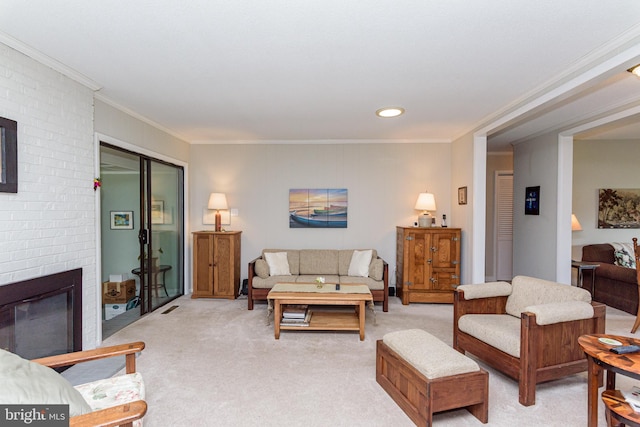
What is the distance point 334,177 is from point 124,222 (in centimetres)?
308

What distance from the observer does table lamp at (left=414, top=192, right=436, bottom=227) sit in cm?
495

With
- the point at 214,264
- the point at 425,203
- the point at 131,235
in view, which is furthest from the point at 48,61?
the point at 425,203

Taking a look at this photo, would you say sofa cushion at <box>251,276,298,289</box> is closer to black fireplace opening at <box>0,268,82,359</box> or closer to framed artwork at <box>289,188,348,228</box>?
framed artwork at <box>289,188,348,228</box>

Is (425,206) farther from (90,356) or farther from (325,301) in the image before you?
(90,356)

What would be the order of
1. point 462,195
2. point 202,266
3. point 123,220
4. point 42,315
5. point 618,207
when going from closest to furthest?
point 42,315, point 123,220, point 462,195, point 202,266, point 618,207

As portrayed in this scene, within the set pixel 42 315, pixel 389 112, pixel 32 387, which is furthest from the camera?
pixel 389 112

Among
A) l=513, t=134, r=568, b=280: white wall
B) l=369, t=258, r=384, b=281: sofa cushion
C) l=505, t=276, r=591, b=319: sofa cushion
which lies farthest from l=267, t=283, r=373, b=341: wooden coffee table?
l=513, t=134, r=568, b=280: white wall

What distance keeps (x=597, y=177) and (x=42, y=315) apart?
7.50 m

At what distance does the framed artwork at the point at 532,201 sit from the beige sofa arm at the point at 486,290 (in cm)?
253

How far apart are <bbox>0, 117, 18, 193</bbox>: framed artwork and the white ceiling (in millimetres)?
584

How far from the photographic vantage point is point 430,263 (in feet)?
15.5

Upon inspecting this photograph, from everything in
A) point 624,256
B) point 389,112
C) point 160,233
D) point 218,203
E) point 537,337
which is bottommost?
point 537,337

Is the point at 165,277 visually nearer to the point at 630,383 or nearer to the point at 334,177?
the point at 334,177

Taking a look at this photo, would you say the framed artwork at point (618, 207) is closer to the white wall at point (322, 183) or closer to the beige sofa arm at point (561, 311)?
the white wall at point (322, 183)
